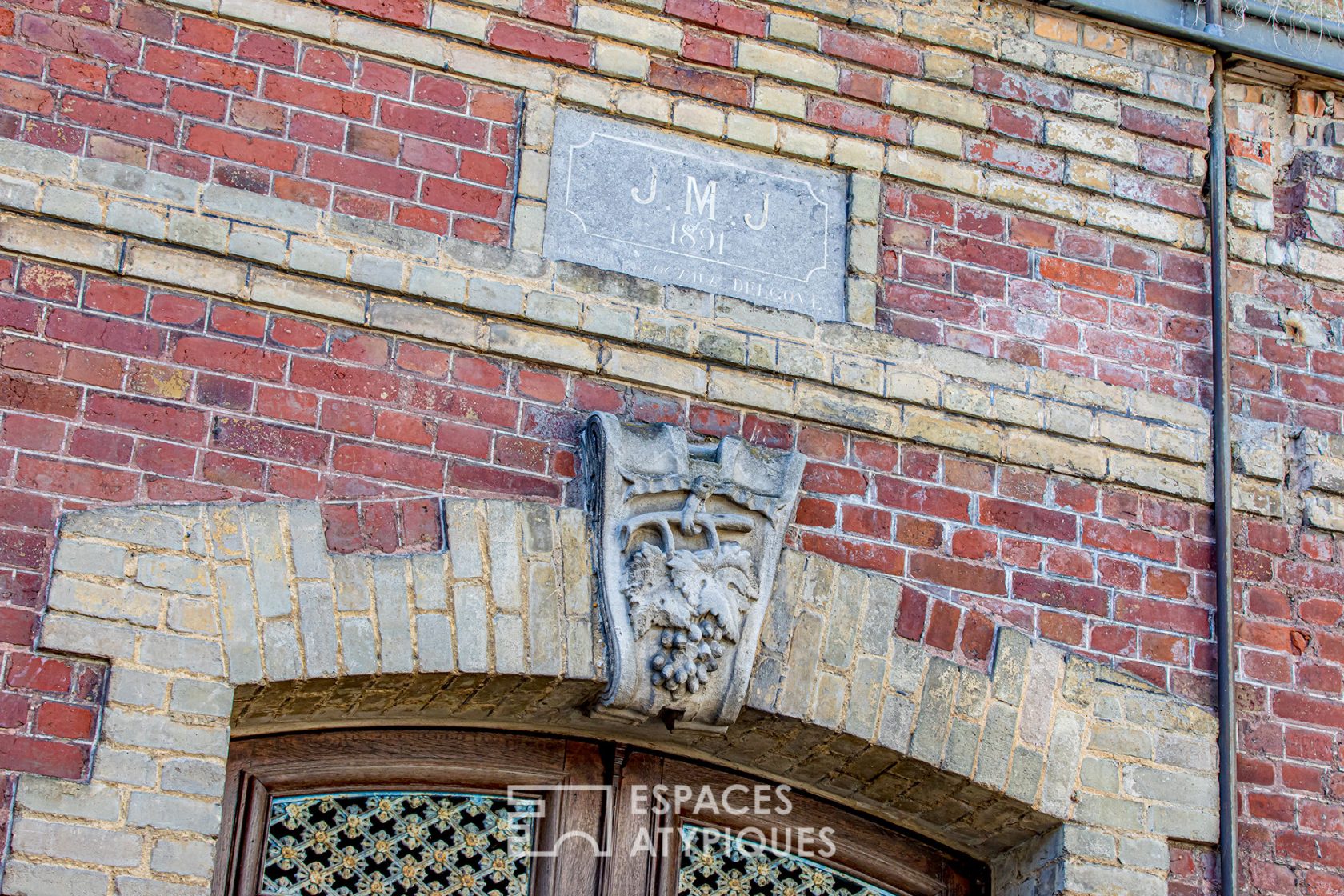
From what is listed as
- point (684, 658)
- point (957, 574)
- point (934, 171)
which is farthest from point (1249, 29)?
point (684, 658)

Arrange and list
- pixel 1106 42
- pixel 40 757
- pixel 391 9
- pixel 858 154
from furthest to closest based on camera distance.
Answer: pixel 1106 42
pixel 858 154
pixel 391 9
pixel 40 757

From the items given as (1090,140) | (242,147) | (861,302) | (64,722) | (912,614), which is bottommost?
(64,722)

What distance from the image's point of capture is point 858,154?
17.7 ft

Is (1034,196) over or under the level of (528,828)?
over

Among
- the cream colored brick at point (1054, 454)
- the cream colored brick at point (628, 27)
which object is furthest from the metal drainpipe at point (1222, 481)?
the cream colored brick at point (628, 27)

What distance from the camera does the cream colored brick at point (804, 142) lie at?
17.5 ft

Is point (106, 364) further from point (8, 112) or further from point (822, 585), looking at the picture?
point (822, 585)

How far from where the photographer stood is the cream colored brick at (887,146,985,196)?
17.8 ft

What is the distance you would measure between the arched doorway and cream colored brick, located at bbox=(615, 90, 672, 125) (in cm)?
173

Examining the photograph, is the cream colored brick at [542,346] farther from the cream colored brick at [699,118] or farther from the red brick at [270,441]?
the cream colored brick at [699,118]

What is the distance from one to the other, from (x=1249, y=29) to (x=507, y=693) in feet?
10.3

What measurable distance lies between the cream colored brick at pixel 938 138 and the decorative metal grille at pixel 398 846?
2.22 metres

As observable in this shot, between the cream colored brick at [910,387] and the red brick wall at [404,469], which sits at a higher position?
the cream colored brick at [910,387]

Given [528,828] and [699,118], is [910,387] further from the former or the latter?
[528,828]
